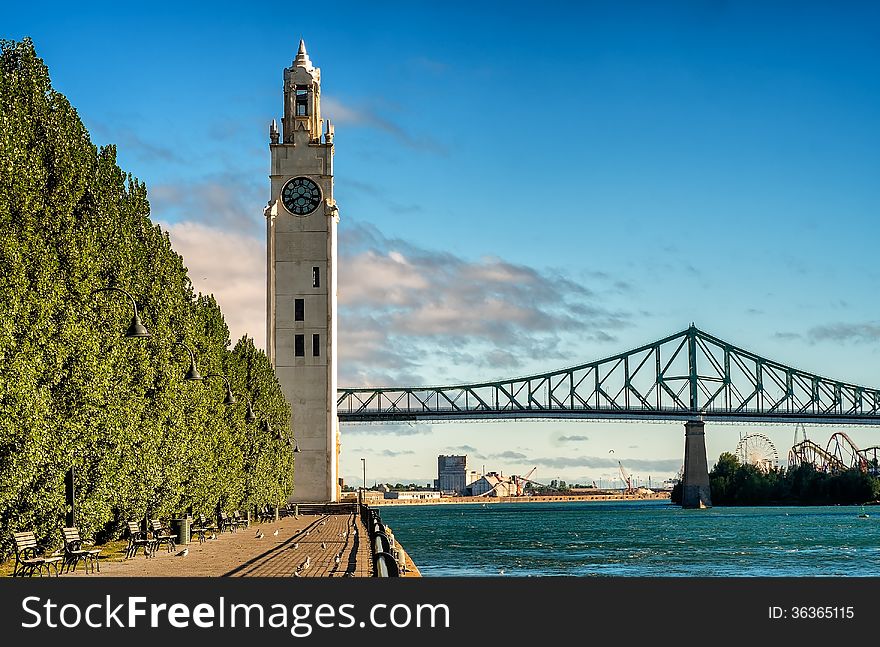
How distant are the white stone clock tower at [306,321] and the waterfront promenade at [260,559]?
41205mm

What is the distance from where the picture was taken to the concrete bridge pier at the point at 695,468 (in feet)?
466

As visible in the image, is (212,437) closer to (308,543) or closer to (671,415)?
(308,543)

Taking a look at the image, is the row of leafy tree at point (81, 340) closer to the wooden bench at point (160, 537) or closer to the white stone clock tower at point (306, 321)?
the wooden bench at point (160, 537)

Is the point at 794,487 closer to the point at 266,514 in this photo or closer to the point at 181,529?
the point at 266,514

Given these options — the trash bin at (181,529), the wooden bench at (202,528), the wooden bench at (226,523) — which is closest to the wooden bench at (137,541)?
the trash bin at (181,529)

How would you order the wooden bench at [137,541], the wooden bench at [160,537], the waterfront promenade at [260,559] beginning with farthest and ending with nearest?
the wooden bench at [160,537]
the wooden bench at [137,541]
the waterfront promenade at [260,559]

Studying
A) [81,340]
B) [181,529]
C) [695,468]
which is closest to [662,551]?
[181,529]

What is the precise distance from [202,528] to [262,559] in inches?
421

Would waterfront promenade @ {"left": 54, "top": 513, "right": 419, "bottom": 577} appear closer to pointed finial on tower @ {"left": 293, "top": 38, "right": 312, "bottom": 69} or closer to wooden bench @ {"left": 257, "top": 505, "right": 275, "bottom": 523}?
wooden bench @ {"left": 257, "top": 505, "right": 275, "bottom": 523}

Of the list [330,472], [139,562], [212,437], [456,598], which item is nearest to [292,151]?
[330,472]

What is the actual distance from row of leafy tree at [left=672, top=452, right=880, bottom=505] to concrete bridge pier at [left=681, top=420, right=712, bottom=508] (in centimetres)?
1796

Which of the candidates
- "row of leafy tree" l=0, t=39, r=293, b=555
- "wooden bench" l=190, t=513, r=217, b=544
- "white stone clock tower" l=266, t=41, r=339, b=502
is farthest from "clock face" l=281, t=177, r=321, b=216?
"row of leafy tree" l=0, t=39, r=293, b=555

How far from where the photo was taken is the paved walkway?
1077 inches

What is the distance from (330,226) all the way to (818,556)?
129ft
